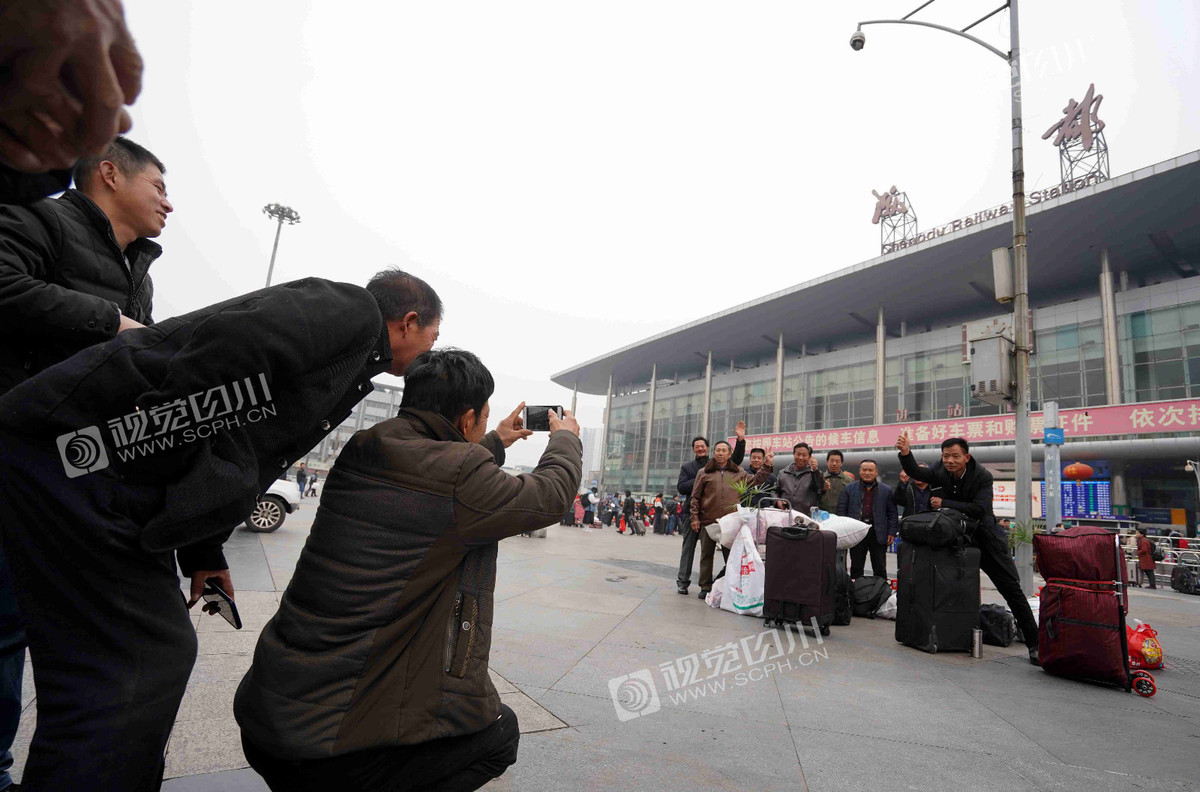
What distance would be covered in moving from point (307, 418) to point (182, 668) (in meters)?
0.57

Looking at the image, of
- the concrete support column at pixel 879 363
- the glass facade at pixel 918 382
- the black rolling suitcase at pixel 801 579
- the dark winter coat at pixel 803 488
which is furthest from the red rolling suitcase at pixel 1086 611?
the concrete support column at pixel 879 363

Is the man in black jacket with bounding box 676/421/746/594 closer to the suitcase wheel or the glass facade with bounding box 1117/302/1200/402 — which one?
the suitcase wheel

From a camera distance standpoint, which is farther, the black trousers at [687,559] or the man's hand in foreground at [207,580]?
the black trousers at [687,559]

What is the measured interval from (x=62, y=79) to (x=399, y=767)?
1362mm

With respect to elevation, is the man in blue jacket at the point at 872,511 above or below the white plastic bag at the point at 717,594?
above

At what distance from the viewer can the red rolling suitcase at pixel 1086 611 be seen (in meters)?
3.88

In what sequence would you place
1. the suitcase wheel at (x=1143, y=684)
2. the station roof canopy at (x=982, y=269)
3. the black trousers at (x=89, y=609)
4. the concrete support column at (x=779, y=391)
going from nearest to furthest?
the black trousers at (x=89, y=609)
the suitcase wheel at (x=1143, y=684)
the station roof canopy at (x=982, y=269)
the concrete support column at (x=779, y=391)

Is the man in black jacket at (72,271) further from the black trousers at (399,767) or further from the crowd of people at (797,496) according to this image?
the crowd of people at (797,496)

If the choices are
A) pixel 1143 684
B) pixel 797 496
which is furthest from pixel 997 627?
pixel 797 496

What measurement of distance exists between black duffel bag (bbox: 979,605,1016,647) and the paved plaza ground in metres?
0.13

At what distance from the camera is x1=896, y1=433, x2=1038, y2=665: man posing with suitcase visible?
4676 millimetres

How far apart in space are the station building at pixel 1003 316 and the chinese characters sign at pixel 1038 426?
A: 0.06 meters

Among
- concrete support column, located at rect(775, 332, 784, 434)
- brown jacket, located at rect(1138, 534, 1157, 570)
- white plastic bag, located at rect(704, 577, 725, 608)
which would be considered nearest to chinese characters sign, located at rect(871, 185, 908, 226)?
concrete support column, located at rect(775, 332, 784, 434)

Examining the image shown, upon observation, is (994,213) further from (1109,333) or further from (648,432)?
(648,432)
